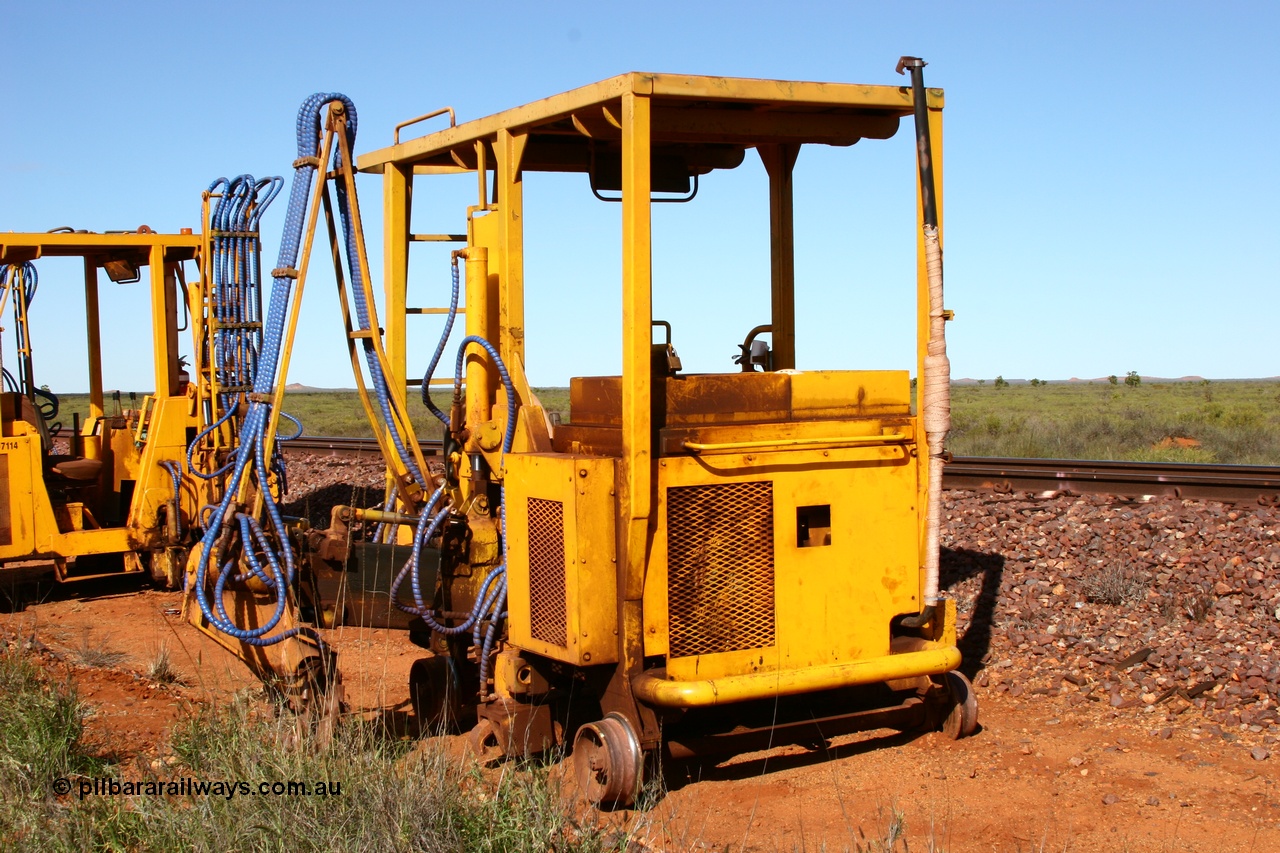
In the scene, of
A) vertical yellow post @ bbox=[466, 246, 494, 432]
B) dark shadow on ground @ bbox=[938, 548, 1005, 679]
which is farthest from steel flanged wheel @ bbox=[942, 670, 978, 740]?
vertical yellow post @ bbox=[466, 246, 494, 432]

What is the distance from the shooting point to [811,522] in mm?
5457

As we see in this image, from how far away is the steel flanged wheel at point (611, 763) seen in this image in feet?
16.5

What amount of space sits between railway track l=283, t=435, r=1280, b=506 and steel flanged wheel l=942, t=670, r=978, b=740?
2893 mm

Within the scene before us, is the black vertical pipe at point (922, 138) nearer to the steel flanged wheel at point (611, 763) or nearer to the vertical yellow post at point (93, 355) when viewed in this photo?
the steel flanged wheel at point (611, 763)

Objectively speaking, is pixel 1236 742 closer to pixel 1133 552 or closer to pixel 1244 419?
pixel 1133 552

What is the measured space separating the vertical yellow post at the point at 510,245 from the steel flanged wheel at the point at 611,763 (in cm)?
167

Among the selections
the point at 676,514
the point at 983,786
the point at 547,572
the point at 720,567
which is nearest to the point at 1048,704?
the point at 983,786

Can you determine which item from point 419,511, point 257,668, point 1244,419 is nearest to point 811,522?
point 419,511

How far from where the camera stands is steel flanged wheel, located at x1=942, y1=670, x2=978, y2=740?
19.6ft

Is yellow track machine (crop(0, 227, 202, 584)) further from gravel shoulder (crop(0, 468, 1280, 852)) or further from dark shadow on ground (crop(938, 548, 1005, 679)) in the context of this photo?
dark shadow on ground (crop(938, 548, 1005, 679))

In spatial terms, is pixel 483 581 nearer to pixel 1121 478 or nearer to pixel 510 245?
pixel 510 245

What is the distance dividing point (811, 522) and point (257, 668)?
2745 millimetres

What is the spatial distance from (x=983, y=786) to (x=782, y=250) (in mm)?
2698

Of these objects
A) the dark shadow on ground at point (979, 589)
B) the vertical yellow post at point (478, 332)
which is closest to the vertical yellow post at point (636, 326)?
the vertical yellow post at point (478, 332)
